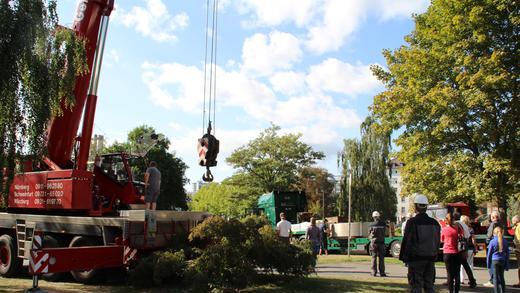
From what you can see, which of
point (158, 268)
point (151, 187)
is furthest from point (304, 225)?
point (158, 268)

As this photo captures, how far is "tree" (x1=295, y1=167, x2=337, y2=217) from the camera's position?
56.5 m

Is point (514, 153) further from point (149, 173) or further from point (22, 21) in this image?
point (22, 21)

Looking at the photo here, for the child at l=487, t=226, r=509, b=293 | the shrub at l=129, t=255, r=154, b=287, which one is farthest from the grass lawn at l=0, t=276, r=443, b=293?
the child at l=487, t=226, r=509, b=293

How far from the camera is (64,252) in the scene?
9070 mm

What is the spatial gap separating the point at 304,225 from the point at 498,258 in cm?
1588

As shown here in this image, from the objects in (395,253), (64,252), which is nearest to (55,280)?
(64,252)

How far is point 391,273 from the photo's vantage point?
13984 millimetres

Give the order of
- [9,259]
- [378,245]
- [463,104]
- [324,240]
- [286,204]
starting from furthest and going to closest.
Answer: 1. [286,204]
2. [324,240]
3. [463,104]
4. [378,245]
5. [9,259]

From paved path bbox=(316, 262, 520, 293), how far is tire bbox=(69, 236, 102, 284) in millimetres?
6205

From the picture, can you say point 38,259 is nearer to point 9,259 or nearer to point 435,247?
point 9,259

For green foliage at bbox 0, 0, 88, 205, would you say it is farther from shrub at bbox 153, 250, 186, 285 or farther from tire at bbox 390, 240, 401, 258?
tire at bbox 390, 240, 401, 258

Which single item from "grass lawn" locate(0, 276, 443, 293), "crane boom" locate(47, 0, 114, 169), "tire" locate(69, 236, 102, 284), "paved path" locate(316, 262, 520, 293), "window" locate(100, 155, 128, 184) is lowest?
"paved path" locate(316, 262, 520, 293)

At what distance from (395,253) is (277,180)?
95.5 feet

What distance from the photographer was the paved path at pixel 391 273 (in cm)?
1218
